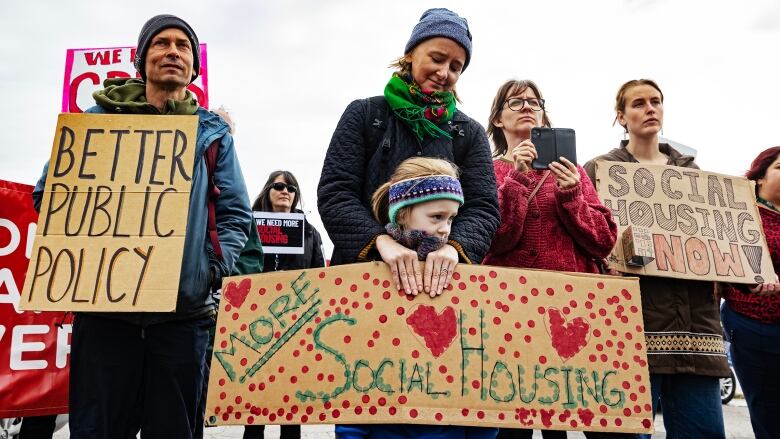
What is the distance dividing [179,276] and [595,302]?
1.41 meters

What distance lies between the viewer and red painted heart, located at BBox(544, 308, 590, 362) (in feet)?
6.81

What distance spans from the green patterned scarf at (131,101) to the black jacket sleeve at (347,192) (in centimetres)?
71

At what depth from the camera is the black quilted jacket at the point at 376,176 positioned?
229 cm

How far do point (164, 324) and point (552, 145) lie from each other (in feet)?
5.85

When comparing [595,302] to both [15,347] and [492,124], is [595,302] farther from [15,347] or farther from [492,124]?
[15,347]

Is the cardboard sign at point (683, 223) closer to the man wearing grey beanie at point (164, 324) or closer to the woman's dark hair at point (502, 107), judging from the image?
the woman's dark hair at point (502, 107)

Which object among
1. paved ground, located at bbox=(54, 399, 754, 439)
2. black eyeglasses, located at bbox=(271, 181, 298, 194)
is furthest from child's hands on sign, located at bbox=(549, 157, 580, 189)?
paved ground, located at bbox=(54, 399, 754, 439)

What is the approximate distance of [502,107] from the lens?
3.46 metres

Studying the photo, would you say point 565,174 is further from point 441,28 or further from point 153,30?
point 153,30

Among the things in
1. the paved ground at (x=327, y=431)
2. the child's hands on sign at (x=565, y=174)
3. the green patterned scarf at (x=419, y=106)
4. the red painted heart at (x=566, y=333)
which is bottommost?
the paved ground at (x=327, y=431)

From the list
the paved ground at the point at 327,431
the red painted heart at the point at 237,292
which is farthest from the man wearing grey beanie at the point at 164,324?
the paved ground at the point at 327,431

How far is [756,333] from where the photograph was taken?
11.7 ft

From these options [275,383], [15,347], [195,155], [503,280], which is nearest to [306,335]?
[275,383]

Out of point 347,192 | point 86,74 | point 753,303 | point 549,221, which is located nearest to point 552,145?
point 549,221
